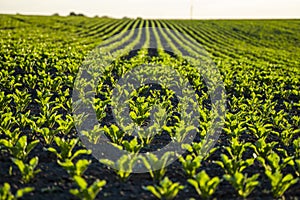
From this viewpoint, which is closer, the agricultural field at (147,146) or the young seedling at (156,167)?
the agricultural field at (147,146)

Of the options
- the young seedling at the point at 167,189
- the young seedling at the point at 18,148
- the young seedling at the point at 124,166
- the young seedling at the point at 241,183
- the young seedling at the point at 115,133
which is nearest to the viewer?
the young seedling at the point at 167,189

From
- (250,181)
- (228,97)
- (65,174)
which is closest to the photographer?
(250,181)

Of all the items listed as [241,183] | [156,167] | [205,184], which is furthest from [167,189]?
[241,183]

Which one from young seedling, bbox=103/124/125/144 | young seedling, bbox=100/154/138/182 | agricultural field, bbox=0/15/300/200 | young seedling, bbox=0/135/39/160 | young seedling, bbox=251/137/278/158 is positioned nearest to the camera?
agricultural field, bbox=0/15/300/200

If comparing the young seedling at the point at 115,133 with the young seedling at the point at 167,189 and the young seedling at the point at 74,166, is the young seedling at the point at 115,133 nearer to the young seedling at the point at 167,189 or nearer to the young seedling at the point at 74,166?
the young seedling at the point at 74,166

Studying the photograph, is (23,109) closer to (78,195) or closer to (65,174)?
(65,174)

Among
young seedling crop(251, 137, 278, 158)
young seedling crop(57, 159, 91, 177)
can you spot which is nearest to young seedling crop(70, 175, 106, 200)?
young seedling crop(57, 159, 91, 177)

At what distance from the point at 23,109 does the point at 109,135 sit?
8.12 ft

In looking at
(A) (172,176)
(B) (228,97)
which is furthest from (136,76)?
(A) (172,176)

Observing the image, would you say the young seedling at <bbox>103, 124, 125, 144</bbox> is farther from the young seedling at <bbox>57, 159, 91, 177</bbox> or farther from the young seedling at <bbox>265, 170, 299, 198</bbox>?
the young seedling at <bbox>265, 170, 299, 198</bbox>

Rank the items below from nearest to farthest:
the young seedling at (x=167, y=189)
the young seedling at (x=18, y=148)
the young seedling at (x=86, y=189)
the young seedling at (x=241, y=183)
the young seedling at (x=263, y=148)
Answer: the young seedling at (x=86, y=189) → the young seedling at (x=167, y=189) → the young seedling at (x=241, y=183) → the young seedling at (x=18, y=148) → the young seedling at (x=263, y=148)

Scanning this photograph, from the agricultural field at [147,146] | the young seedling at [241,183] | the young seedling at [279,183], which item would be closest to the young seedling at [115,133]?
the agricultural field at [147,146]

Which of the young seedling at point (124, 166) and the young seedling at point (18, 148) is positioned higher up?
the young seedling at point (18, 148)

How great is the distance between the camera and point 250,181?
4.65m
